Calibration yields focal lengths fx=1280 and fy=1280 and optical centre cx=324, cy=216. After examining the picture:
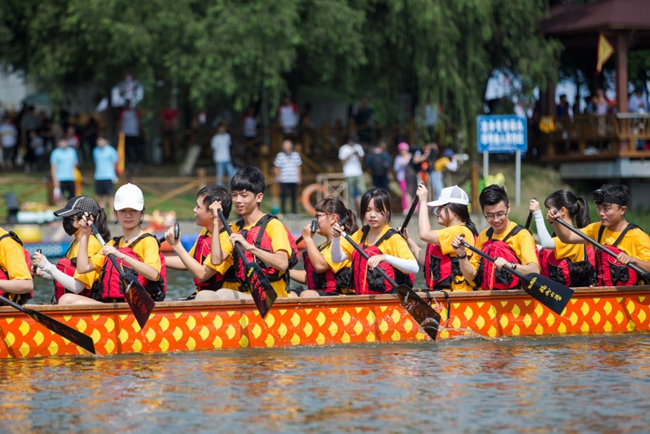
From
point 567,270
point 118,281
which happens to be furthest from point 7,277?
point 567,270

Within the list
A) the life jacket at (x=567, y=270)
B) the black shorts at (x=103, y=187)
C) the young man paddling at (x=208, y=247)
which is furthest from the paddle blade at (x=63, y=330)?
the black shorts at (x=103, y=187)

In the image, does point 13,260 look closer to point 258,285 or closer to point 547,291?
point 258,285

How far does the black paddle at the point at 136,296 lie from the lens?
34.9ft

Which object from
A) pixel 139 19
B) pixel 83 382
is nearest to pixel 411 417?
pixel 83 382

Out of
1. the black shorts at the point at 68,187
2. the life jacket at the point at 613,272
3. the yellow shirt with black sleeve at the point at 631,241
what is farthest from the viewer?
the black shorts at the point at 68,187

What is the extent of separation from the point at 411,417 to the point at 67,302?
3.63m

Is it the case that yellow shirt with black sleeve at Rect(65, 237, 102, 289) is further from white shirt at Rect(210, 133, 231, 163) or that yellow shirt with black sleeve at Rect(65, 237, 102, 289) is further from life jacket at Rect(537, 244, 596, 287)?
white shirt at Rect(210, 133, 231, 163)

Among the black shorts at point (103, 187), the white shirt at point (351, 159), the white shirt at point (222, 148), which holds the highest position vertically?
the white shirt at point (222, 148)

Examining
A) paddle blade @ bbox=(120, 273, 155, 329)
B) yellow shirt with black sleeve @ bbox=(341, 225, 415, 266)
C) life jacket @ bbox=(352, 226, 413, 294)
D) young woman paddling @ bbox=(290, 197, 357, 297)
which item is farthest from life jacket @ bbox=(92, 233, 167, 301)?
yellow shirt with black sleeve @ bbox=(341, 225, 415, 266)

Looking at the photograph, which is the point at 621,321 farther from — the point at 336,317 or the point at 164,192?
the point at 164,192

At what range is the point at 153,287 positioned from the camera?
36.7 ft

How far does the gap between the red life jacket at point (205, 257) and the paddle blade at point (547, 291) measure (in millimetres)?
2740

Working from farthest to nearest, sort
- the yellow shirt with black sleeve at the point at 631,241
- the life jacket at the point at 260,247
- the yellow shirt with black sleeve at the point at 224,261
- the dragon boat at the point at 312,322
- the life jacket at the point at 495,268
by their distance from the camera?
the yellow shirt with black sleeve at the point at 631,241 → the life jacket at the point at 495,268 → the yellow shirt with black sleeve at the point at 224,261 → the life jacket at the point at 260,247 → the dragon boat at the point at 312,322

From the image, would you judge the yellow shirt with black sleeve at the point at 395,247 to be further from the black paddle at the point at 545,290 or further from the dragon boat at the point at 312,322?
the black paddle at the point at 545,290
